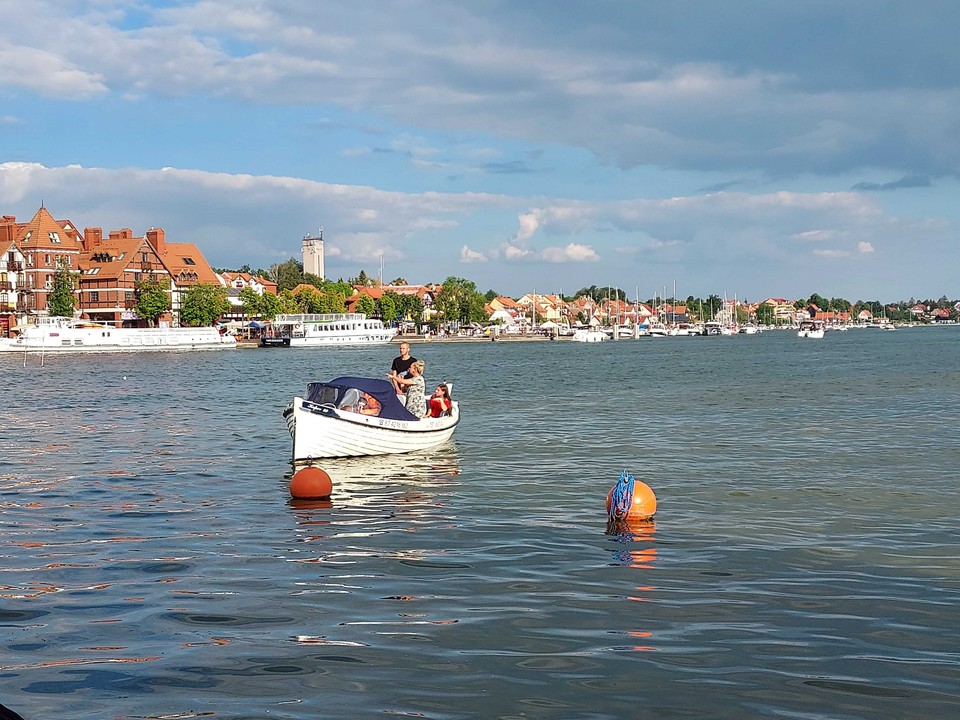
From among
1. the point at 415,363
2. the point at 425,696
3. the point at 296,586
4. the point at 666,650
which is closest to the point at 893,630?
the point at 666,650

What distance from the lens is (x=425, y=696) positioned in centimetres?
923

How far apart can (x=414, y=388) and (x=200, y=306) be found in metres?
132

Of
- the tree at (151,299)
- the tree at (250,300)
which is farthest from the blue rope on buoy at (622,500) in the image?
the tree at (250,300)

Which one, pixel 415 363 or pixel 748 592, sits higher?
pixel 415 363

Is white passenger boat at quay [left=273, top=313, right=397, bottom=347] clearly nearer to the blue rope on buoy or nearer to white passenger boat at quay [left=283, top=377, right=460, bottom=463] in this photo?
white passenger boat at quay [left=283, top=377, right=460, bottom=463]

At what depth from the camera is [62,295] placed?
14062cm

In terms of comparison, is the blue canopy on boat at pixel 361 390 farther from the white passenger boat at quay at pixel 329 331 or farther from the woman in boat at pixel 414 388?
the white passenger boat at quay at pixel 329 331

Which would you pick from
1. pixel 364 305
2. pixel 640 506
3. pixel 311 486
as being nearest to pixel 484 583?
pixel 640 506

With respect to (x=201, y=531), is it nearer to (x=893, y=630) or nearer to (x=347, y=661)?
(x=347, y=661)

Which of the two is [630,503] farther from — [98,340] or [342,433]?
[98,340]

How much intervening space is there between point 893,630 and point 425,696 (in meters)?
5.60

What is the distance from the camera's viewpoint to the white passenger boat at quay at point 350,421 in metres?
25.2

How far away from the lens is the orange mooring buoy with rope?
17.0 metres

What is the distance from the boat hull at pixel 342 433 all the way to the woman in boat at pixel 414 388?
1.26ft
